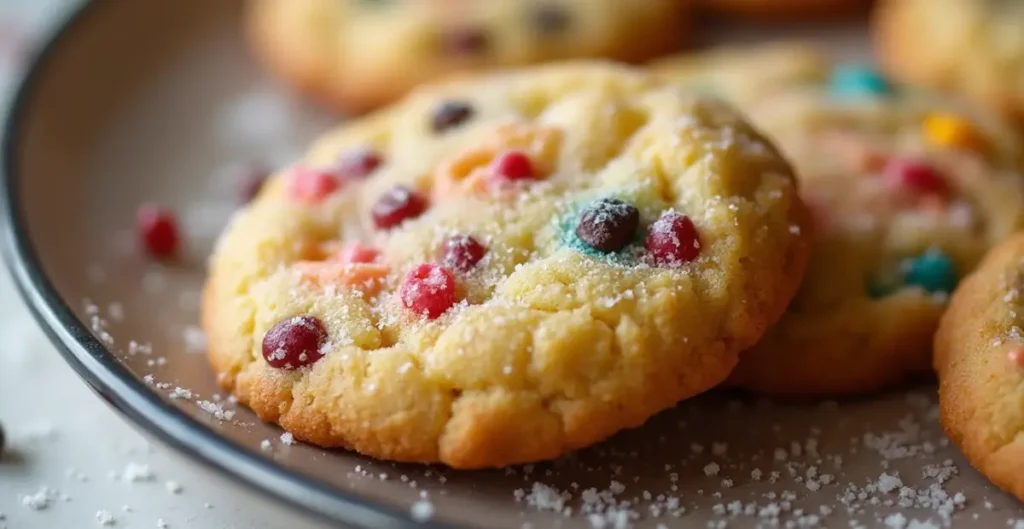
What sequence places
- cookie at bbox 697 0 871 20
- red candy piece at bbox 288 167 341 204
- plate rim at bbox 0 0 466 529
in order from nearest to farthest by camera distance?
plate rim at bbox 0 0 466 529 → red candy piece at bbox 288 167 341 204 → cookie at bbox 697 0 871 20

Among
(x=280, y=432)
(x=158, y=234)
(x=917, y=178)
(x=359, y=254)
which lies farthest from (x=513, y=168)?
(x=158, y=234)

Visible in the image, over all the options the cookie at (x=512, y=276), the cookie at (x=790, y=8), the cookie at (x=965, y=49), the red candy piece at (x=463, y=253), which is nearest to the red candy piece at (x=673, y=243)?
the cookie at (x=512, y=276)

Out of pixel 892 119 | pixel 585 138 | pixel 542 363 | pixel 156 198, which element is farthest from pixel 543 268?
pixel 156 198

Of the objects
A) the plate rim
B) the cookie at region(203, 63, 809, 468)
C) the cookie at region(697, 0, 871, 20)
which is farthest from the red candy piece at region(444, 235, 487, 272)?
the cookie at region(697, 0, 871, 20)

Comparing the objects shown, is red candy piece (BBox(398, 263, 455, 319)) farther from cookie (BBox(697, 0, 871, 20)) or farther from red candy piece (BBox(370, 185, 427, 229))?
cookie (BBox(697, 0, 871, 20))

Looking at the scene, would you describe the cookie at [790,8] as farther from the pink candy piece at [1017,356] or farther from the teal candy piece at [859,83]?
the pink candy piece at [1017,356]

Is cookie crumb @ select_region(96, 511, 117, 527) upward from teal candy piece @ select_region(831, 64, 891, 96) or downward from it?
downward
